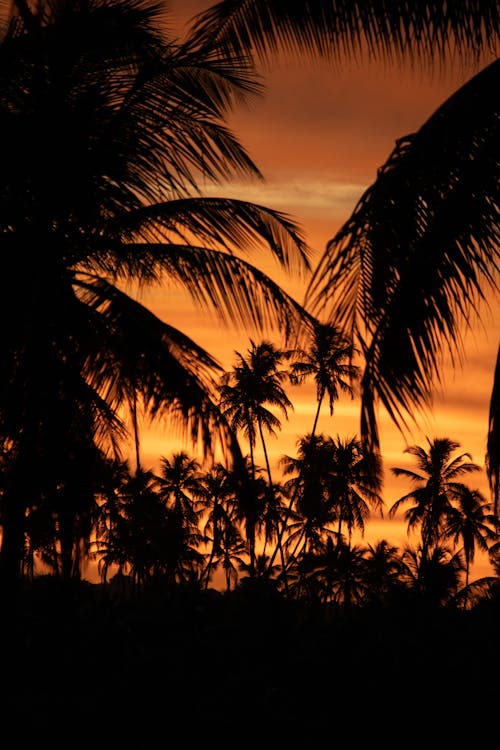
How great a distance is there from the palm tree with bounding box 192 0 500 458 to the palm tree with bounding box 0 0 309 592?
2879 millimetres

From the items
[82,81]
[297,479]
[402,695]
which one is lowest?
[402,695]


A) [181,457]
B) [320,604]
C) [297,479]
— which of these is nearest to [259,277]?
[320,604]

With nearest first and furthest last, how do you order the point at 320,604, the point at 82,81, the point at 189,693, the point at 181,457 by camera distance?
1. the point at 189,693
2. the point at 320,604
3. the point at 82,81
4. the point at 181,457

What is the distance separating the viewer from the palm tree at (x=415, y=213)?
488 centimetres

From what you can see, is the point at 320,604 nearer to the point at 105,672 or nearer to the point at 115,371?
the point at 105,672

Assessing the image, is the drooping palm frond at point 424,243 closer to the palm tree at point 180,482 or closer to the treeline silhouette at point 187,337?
the treeline silhouette at point 187,337

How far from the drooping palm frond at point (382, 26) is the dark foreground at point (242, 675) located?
3.89 meters

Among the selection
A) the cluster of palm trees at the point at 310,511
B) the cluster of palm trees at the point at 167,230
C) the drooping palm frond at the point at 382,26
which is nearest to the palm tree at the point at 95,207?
the cluster of palm trees at the point at 167,230

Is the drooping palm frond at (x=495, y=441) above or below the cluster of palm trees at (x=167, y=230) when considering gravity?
below

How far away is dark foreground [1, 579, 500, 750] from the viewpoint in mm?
5945

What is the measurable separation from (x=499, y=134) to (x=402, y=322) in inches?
44.1

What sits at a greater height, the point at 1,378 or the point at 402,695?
the point at 1,378

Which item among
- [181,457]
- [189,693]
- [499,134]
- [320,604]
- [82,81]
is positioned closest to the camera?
[499,134]

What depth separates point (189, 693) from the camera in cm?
612
